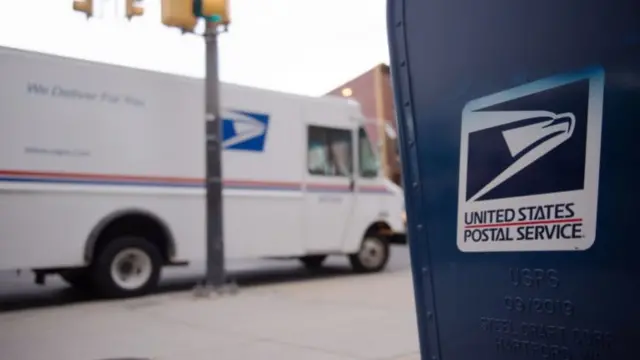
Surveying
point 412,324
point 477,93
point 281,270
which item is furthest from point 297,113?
point 477,93

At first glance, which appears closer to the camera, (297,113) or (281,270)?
(297,113)

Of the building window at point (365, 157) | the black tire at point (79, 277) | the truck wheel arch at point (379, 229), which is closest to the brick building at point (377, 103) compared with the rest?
the building window at point (365, 157)

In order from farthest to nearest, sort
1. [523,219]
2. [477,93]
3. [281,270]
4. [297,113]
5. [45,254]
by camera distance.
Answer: [281,270], [297,113], [45,254], [477,93], [523,219]

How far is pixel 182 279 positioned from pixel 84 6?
5229 millimetres

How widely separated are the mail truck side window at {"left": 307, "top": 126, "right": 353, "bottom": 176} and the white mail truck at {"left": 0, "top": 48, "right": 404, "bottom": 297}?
0.02 metres

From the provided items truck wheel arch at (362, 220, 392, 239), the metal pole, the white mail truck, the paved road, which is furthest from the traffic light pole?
truck wheel arch at (362, 220, 392, 239)

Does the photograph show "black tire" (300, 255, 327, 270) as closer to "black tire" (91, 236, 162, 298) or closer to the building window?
the building window

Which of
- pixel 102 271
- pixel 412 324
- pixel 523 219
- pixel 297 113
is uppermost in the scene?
pixel 297 113

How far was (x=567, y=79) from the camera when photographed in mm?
1888

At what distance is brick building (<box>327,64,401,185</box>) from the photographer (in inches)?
495

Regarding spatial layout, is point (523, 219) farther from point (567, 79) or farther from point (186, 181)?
point (186, 181)

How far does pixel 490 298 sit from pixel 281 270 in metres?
11.2

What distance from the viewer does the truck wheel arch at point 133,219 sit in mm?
8281

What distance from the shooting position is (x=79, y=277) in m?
9.14
